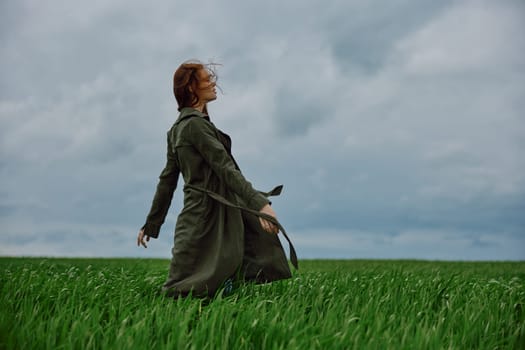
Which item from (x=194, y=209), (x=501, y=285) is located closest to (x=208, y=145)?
(x=194, y=209)

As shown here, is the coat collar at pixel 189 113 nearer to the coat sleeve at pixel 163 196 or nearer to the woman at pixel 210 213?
the woman at pixel 210 213

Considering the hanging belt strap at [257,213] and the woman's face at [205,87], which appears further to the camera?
Answer: the woman's face at [205,87]

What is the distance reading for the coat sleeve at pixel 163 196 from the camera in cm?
491

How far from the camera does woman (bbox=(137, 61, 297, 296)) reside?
4.38 metres

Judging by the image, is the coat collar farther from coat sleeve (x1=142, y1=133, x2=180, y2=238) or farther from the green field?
the green field

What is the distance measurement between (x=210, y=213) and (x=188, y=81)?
113 cm

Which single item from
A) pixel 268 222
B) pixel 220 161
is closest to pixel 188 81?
pixel 220 161

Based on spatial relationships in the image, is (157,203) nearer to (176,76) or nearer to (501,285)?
(176,76)

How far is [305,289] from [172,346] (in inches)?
98.2

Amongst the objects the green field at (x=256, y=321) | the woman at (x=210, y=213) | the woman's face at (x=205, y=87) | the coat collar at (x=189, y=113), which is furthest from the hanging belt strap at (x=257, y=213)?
the woman's face at (x=205, y=87)

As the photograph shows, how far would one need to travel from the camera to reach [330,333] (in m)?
3.54

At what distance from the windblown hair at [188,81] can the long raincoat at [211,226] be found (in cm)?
14

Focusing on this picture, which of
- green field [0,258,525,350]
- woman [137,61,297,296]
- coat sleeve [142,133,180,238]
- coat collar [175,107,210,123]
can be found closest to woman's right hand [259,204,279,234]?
woman [137,61,297,296]

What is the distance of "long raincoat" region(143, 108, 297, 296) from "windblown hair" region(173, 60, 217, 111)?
0.14 metres
